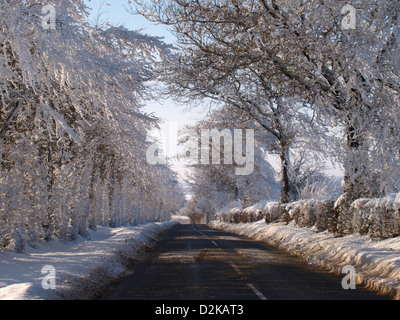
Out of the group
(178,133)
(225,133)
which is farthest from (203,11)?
(178,133)

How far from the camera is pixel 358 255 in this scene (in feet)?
32.6

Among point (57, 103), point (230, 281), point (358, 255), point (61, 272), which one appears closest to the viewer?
point (61, 272)

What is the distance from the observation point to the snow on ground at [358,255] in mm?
7895

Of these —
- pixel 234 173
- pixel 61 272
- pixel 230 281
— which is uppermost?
pixel 234 173

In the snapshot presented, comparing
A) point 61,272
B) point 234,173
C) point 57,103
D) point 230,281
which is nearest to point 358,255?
point 230,281

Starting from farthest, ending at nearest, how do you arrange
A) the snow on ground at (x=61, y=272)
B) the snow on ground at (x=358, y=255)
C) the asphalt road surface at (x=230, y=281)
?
1. the snow on ground at (x=358, y=255)
2. the asphalt road surface at (x=230, y=281)
3. the snow on ground at (x=61, y=272)

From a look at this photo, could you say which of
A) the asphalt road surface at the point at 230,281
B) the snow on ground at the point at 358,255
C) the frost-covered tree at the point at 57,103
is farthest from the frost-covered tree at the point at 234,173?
the asphalt road surface at the point at 230,281

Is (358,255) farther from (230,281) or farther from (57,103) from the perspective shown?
(57,103)

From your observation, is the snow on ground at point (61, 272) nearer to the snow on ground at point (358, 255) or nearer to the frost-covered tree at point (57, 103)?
the frost-covered tree at point (57, 103)

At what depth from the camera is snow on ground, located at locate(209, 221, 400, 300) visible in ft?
25.9

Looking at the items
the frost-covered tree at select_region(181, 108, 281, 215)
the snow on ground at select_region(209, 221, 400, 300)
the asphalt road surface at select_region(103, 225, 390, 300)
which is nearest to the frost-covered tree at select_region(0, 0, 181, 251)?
the asphalt road surface at select_region(103, 225, 390, 300)

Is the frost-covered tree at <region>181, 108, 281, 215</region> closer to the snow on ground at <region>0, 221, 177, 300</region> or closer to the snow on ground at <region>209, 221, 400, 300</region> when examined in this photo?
the snow on ground at <region>209, 221, 400, 300</region>

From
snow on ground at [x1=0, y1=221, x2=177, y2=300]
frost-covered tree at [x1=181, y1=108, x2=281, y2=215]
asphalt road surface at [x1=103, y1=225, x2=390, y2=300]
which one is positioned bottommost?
asphalt road surface at [x1=103, y1=225, x2=390, y2=300]

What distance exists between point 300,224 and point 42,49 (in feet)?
51.6
